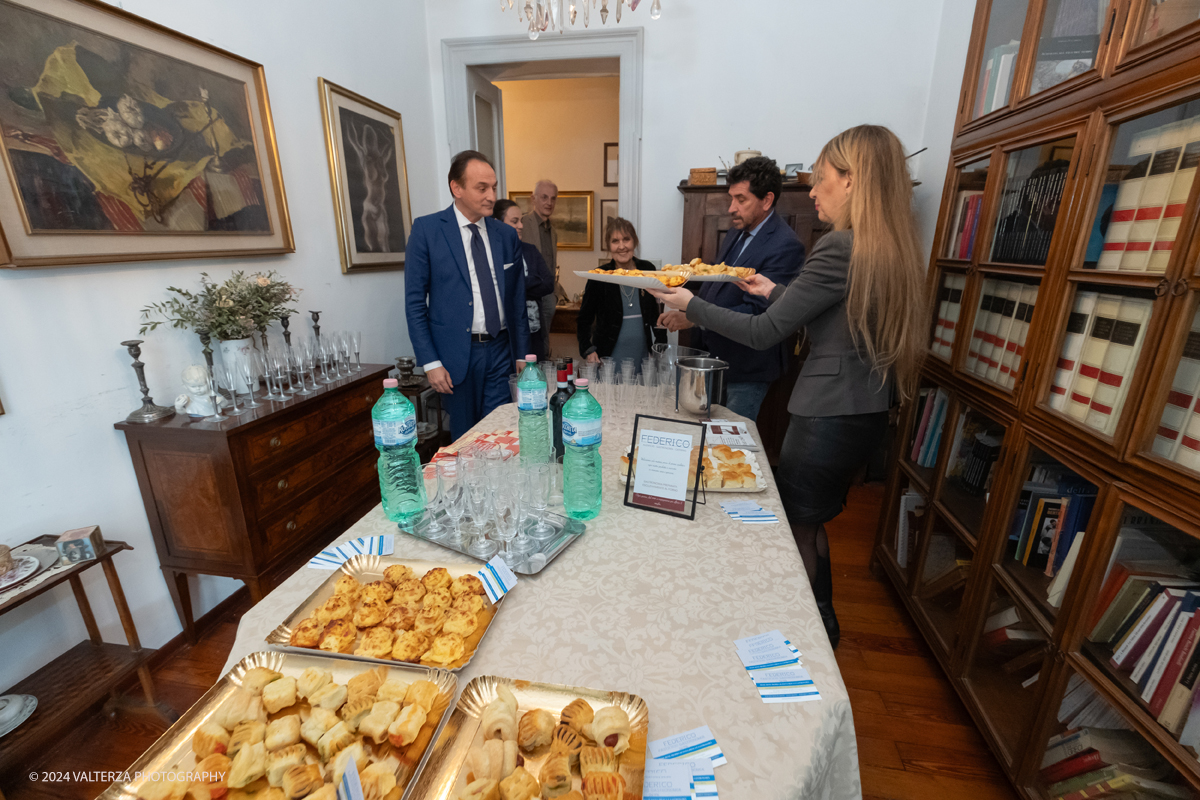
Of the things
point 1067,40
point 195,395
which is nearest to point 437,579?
point 195,395

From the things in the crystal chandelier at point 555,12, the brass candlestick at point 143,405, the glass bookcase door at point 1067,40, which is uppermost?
the crystal chandelier at point 555,12

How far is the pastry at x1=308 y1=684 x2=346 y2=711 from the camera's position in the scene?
0.71 meters

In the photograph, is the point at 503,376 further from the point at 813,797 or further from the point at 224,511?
the point at 813,797

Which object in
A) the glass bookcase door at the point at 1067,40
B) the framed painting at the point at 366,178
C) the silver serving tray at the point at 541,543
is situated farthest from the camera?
the framed painting at the point at 366,178

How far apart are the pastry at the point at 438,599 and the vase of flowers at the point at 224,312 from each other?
149 centimetres

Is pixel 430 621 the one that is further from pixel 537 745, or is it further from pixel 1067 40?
pixel 1067 40

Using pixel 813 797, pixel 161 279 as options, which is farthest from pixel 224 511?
pixel 813 797

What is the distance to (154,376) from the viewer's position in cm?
181

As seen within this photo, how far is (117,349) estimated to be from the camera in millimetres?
1691

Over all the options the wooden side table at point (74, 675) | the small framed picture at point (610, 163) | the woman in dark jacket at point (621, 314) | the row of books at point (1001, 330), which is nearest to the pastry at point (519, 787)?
the wooden side table at point (74, 675)

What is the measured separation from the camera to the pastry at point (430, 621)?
2.75ft

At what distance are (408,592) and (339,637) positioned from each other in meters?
0.13

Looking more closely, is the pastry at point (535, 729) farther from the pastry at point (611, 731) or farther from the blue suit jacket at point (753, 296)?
the blue suit jacket at point (753, 296)

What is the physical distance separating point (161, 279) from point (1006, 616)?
298 centimetres
